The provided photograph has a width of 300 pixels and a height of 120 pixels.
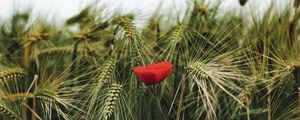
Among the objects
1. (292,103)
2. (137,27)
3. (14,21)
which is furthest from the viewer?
(14,21)

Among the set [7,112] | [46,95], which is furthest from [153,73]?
[7,112]

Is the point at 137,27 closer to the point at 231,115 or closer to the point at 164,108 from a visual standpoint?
the point at 164,108

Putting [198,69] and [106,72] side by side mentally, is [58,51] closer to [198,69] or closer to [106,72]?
[106,72]

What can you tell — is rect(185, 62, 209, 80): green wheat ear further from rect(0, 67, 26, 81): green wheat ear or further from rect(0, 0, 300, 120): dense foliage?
rect(0, 67, 26, 81): green wheat ear

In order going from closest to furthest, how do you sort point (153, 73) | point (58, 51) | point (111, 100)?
point (153, 73)
point (111, 100)
point (58, 51)

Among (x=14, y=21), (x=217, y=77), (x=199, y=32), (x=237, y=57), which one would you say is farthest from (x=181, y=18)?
(x=14, y=21)

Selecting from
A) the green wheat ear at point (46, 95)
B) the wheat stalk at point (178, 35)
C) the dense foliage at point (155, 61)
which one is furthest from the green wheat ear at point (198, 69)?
the green wheat ear at point (46, 95)
